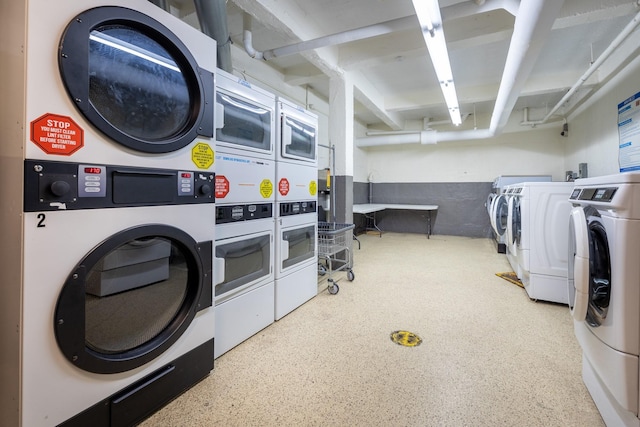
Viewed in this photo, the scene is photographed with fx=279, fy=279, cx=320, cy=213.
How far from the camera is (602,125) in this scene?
400cm

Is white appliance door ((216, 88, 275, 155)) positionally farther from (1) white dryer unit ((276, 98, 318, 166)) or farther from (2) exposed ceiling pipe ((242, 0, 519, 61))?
(2) exposed ceiling pipe ((242, 0, 519, 61))

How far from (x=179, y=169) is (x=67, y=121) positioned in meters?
0.44

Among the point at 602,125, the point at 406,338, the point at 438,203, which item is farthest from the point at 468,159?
the point at 406,338

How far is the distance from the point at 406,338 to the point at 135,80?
2225 millimetres

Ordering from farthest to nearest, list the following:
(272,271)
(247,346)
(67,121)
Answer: (272,271), (247,346), (67,121)

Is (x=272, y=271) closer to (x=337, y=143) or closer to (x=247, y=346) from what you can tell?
(x=247, y=346)

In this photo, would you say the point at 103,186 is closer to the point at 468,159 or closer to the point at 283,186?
the point at 283,186

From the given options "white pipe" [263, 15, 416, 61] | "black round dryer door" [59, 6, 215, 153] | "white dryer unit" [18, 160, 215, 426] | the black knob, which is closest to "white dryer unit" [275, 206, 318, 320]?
"white dryer unit" [18, 160, 215, 426]

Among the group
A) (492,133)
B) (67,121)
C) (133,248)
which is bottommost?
(133,248)

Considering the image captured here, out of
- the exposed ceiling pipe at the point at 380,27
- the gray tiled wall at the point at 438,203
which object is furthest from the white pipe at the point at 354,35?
the gray tiled wall at the point at 438,203

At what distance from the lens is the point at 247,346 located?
1.92m

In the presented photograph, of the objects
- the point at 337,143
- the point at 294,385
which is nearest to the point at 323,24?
the point at 337,143

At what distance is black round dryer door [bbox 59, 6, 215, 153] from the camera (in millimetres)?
1014

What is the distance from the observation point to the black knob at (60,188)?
954 mm
